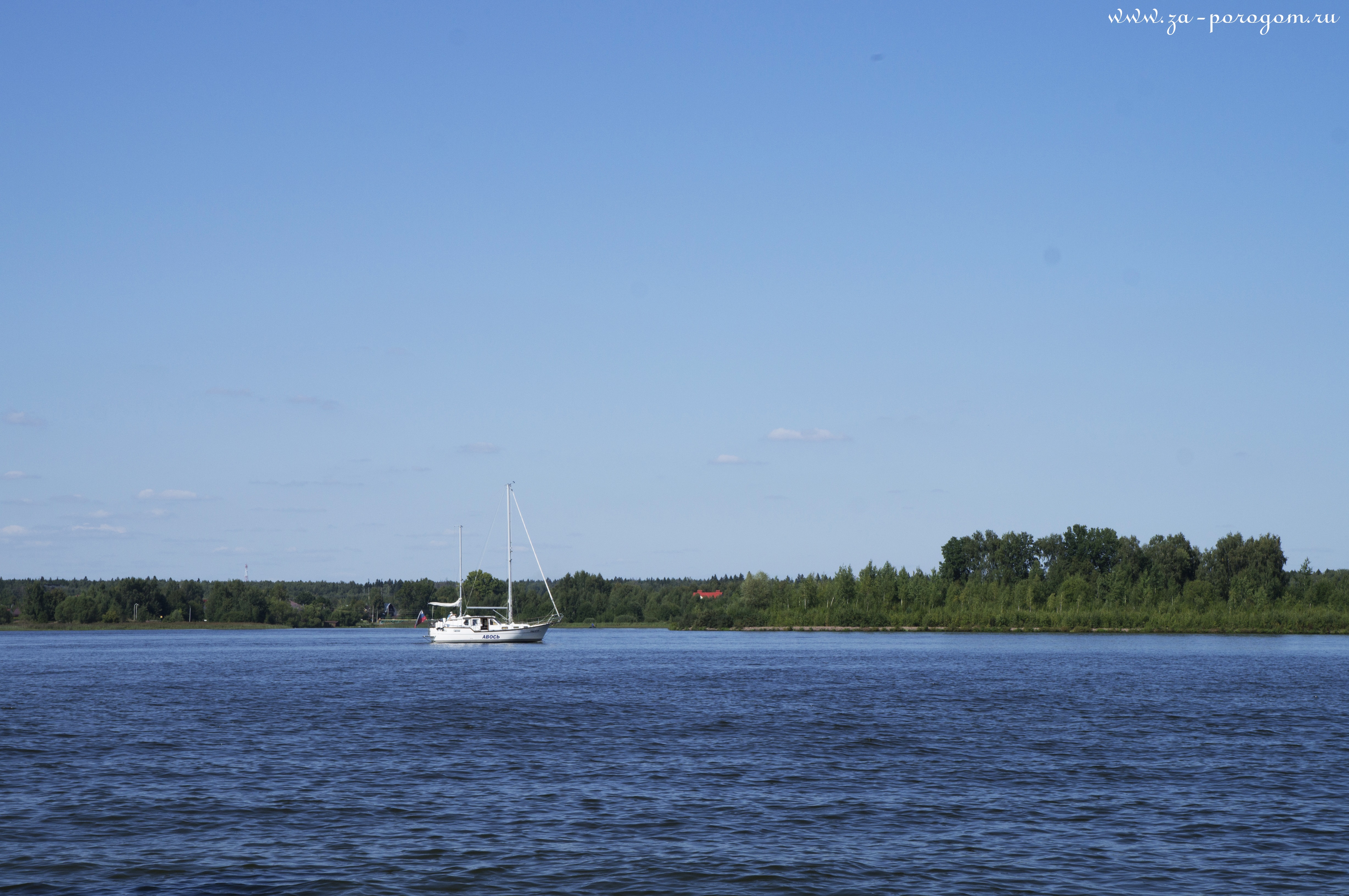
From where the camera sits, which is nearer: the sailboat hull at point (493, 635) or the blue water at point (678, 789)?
the blue water at point (678, 789)

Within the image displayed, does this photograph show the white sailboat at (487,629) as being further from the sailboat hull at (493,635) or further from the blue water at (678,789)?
the blue water at (678,789)

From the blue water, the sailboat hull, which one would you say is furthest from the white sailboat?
the blue water

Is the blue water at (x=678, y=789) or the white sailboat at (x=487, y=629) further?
the white sailboat at (x=487, y=629)

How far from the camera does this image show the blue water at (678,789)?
23188mm

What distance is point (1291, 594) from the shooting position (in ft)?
649

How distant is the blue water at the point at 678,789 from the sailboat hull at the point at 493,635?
71.3 metres

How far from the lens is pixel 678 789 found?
33062mm

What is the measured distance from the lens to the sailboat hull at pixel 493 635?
5768 inches

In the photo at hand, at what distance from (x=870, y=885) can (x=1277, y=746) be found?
2811 centimetres

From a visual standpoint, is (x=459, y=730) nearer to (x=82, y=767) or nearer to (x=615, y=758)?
(x=615, y=758)

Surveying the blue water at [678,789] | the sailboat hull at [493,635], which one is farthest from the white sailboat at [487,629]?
the blue water at [678,789]

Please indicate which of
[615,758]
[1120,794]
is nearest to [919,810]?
[1120,794]

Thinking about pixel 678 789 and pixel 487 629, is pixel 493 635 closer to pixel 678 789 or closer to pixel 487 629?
pixel 487 629

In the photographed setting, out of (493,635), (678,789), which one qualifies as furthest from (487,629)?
(678,789)
